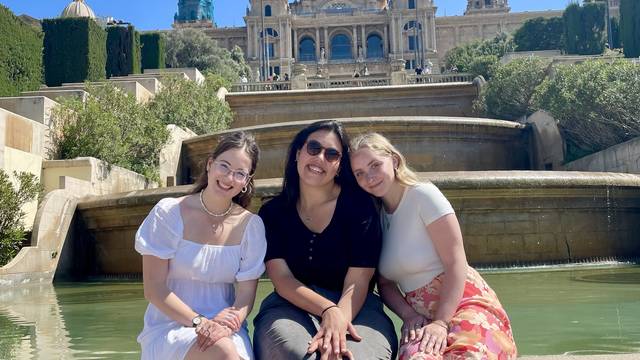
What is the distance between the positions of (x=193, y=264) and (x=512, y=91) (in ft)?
63.3

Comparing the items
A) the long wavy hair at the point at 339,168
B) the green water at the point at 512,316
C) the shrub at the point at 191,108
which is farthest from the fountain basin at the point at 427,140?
the long wavy hair at the point at 339,168

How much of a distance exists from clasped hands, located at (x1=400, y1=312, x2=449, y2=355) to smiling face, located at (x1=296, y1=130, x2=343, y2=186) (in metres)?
0.81

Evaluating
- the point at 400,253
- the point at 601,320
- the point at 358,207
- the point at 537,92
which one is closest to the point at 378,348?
the point at 400,253

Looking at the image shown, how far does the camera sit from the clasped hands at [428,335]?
8.51ft

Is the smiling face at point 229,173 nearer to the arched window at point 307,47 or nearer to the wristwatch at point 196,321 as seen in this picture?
the wristwatch at point 196,321

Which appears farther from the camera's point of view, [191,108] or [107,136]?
[191,108]

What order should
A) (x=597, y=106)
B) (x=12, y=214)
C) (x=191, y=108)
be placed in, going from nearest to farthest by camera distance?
(x=12, y=214), (x=597, y=106), (x=191, y=108)

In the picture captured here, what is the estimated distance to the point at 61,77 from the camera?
25516 millimetres

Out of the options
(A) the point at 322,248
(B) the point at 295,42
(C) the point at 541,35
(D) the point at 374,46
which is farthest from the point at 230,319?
(D) the point at 374,46

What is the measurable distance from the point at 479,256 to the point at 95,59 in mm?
21144

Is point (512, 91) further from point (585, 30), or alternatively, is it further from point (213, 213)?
point (585, 30)

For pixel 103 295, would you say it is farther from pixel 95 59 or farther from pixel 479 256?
pixel 95 59

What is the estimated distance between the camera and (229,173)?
3.06 metres

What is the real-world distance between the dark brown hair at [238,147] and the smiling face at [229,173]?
0.03m
